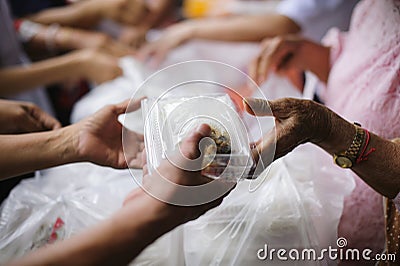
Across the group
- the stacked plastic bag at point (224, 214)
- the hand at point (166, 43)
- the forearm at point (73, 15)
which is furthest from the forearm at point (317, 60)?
the forearm at point (73, 15)

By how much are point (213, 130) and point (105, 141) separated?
0.23 m

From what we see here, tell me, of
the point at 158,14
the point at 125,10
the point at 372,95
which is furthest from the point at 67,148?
the point at 158,14

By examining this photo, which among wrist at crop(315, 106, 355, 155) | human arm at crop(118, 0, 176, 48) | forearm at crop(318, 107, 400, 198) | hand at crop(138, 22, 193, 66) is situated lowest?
forearm at crop(318, 107, 400, 198)

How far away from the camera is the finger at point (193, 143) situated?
557mm

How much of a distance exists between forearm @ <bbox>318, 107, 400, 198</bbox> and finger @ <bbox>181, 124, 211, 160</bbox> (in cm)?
21

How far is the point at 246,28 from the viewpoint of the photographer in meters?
1.28

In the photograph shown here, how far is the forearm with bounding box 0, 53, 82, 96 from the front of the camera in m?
1.19

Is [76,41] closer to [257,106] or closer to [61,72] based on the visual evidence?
[61,72]

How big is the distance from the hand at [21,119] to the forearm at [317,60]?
57 cm

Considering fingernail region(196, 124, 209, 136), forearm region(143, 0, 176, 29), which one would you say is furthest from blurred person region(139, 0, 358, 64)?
fingernail region(196, 124, 209, 136)

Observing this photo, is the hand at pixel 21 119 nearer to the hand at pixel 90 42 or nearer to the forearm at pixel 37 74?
the forearm at pixel 37 74

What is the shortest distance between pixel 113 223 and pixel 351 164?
14.9 inches

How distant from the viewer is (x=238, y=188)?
0.73 meters

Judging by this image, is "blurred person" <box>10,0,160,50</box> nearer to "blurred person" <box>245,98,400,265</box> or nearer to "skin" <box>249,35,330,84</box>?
"skin" <box>249,35,330,84</box>
